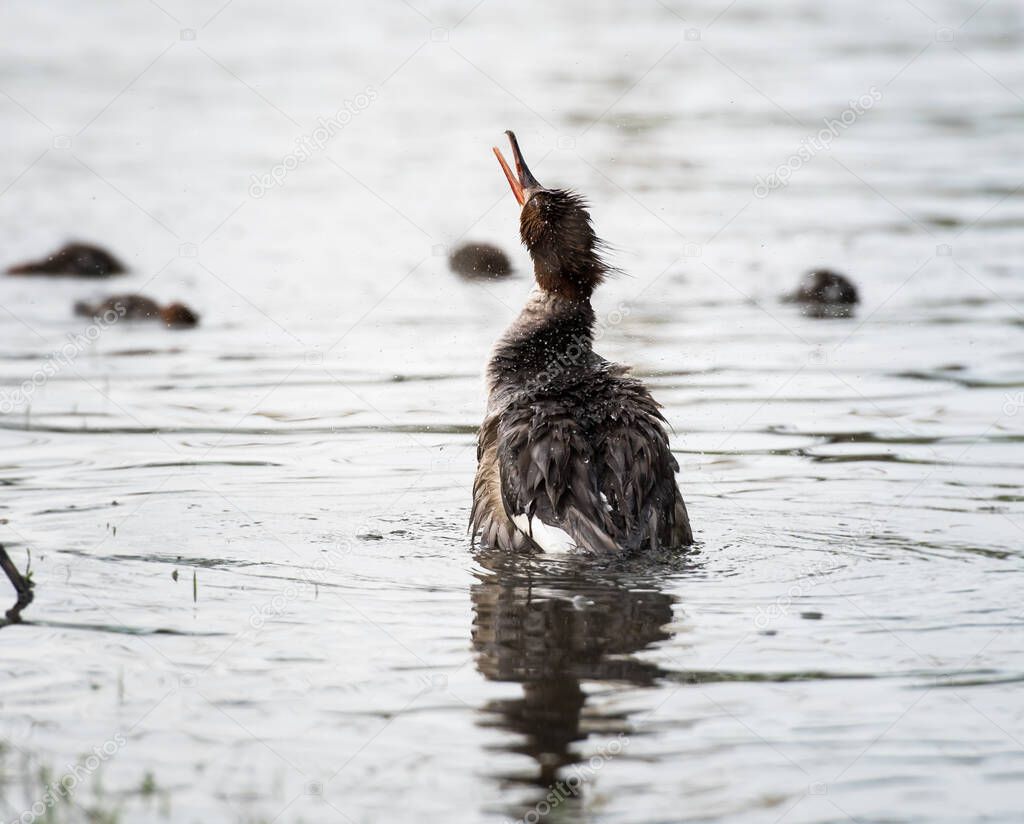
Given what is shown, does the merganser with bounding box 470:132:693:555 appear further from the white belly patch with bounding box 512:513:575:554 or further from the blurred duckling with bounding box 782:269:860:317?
the blurred duckling with bounding box 782:269:860:317

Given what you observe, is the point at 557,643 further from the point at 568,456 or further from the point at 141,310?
the point at 141,310

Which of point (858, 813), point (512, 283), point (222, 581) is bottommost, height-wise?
point (858, 813)

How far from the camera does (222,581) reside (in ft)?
23.3

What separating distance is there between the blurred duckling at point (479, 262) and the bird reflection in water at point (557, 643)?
297 inches

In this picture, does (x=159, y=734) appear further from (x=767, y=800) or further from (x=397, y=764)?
(x=767, y=800)

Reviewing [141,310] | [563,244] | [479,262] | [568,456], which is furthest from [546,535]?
[479,262]

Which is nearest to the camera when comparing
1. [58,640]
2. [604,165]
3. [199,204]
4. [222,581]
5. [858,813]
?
[858,813]

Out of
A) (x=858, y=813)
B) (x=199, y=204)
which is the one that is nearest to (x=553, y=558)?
(x=858, y=813)

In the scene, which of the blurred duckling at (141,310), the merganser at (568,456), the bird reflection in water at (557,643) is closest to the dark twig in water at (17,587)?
the bird reflection in water at (557,643)

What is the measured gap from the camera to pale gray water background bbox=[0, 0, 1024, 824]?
17.1 ft

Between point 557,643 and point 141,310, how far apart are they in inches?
318

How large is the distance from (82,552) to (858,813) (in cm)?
414

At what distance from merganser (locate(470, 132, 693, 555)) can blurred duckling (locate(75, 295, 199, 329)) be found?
5.37 metres

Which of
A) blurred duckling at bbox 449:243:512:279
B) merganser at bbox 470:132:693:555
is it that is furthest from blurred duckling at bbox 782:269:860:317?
merganser at bbox 470:132:693:555
